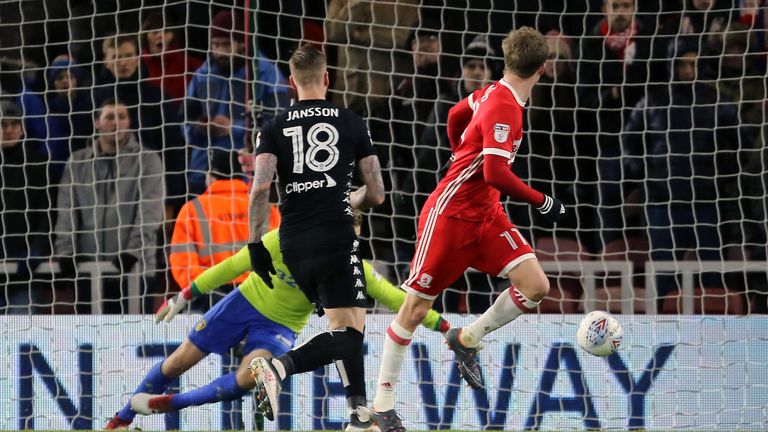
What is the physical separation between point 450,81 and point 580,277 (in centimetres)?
181

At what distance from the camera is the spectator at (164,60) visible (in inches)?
392

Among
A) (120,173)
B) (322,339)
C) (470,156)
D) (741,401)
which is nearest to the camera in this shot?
(322,339)

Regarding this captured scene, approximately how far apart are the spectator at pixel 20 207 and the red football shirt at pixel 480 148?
A: 3.80m

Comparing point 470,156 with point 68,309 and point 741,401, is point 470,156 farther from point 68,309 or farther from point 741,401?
point 68,309

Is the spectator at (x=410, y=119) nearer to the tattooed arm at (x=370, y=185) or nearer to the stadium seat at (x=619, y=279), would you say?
the stadium seat at (x=619, y=279)

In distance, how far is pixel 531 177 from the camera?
32.1ft

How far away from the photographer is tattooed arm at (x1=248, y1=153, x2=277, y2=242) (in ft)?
19.9

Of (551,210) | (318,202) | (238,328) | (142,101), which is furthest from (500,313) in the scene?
(142,101)

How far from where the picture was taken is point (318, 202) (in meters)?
6.11

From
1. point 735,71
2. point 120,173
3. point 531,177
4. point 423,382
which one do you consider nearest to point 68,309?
point 120,173

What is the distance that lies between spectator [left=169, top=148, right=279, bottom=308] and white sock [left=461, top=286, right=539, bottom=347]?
231cm

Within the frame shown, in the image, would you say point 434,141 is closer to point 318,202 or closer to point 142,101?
point 142,101

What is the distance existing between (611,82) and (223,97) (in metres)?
2.74

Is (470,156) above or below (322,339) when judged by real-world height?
above
